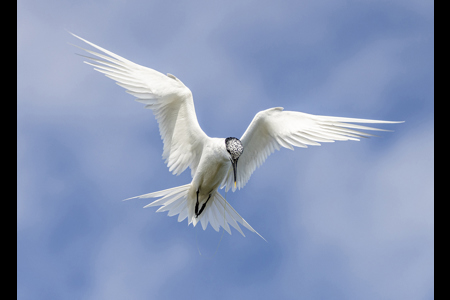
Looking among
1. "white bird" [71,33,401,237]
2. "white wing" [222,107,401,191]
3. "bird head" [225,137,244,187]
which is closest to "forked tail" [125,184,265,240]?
"white bird" [71,33,401,237]

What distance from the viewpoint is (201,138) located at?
10078 mm

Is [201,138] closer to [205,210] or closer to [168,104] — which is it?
[168,104]

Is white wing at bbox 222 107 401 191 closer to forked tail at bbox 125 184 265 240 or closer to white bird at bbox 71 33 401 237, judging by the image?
white bird at bbox 71 33 401 237

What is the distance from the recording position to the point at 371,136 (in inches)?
355

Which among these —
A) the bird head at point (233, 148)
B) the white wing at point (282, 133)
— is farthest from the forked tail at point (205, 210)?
the bird head at point (233, 148)

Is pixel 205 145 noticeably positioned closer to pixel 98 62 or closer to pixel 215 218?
pixel 215 218

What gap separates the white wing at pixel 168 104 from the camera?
33.2 feet

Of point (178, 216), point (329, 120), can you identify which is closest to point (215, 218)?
point (178, 216)

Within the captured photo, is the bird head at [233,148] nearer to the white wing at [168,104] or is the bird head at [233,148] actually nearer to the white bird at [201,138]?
the white bird at [201,138]

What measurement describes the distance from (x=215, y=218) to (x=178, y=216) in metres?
0.84

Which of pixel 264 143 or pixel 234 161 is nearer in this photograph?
pixel 234 161

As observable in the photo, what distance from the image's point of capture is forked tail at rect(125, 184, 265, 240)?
33.6ft

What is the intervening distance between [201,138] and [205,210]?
1705 mm
